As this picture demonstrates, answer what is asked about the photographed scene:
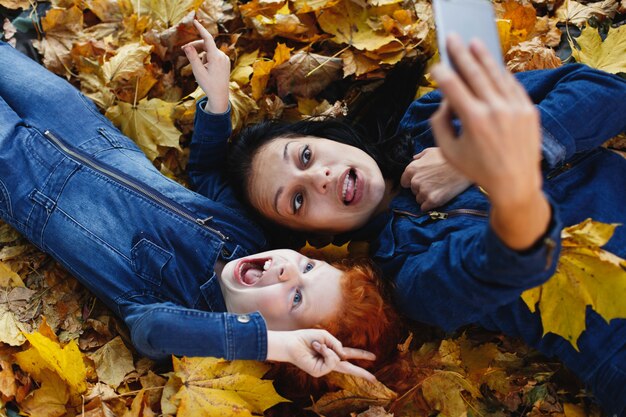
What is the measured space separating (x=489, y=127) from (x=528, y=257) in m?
0.37

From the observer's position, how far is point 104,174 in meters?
2.24

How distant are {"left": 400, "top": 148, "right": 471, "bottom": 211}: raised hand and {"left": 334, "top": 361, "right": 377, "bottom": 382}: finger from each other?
0.59m

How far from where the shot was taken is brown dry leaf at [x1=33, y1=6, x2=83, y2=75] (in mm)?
2637

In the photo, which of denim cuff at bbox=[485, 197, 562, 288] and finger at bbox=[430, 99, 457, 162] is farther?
denim cuff at bbox=[485, 197, 562, 288]

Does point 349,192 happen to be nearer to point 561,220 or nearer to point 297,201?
point 297,201

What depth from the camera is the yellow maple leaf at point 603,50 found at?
7.20 feet

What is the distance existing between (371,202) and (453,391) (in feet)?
2.24

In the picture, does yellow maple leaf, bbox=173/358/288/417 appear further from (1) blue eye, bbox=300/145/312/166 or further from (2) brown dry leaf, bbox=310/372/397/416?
(1) blue eye, bbox=300/145/312/166

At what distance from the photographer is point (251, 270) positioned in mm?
1929

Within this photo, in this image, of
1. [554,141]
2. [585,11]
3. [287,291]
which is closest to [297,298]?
[287,291]

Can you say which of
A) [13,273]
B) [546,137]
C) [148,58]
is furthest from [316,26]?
[13,273]

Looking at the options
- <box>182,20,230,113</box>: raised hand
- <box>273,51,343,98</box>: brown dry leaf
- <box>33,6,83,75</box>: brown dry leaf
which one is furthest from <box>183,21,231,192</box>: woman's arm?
<box>33,6,83,75</box>: brown dry leaf

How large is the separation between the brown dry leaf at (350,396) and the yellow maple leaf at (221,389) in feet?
0.52

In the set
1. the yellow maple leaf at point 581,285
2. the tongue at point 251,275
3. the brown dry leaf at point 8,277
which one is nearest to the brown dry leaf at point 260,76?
the tongue at point 251,275
